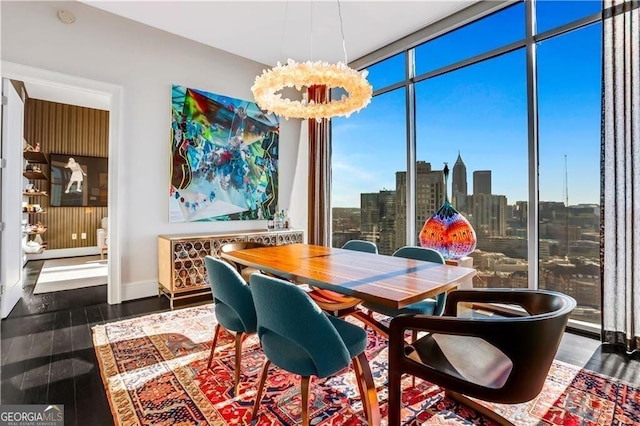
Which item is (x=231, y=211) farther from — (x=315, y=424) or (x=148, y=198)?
(x=315, y=424)

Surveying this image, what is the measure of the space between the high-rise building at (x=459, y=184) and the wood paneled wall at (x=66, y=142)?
7199 mm

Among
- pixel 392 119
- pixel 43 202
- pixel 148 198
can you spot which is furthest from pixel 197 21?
pixel 43 202

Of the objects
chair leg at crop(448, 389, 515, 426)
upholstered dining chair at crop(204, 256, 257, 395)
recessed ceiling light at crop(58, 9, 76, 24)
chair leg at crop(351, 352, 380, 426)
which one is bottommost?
chair leg at crop(448, 389, 515, 426)

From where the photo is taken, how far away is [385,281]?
1798 millimetres

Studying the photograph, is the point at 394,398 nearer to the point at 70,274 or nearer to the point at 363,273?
the point at 363,273

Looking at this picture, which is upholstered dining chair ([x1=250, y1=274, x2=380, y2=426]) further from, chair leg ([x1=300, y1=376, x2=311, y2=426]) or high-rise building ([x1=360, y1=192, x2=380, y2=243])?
high-rise building ([x1=360, y1=192, x2=380, y2=243])

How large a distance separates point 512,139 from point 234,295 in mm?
3163

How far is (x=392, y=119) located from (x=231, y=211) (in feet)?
8.54

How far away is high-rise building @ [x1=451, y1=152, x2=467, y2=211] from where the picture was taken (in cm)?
368

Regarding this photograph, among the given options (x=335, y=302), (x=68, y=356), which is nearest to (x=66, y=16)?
(x=68, y=356)

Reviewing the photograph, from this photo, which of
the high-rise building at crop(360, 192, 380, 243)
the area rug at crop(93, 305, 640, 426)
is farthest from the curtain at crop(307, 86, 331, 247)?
the area rug at crop(93, 305, 640, 426)

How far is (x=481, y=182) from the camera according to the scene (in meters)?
3.55

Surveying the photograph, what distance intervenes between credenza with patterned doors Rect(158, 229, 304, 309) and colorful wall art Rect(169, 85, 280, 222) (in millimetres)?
509

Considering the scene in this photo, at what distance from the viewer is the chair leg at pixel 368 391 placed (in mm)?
1488
